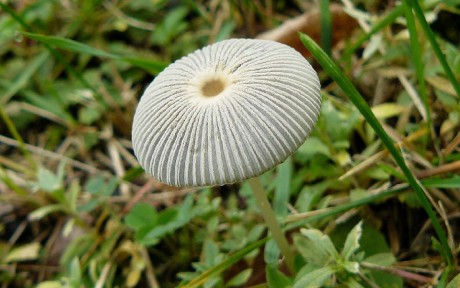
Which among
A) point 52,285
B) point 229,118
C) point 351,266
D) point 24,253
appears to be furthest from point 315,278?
point 24,253

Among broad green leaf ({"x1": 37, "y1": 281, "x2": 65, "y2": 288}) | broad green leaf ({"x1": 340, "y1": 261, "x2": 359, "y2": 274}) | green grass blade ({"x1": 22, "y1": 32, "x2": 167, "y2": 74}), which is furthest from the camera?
broad green leaf ({"x1": 37, "y1": 281, "x2": 65, "y2": 288})

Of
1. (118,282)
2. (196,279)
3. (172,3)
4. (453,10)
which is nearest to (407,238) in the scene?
(196,279)

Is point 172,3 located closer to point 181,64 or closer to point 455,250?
point 181,64

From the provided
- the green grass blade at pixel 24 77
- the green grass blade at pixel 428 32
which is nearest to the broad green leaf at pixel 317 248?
the green grass blade at pixel 428 32

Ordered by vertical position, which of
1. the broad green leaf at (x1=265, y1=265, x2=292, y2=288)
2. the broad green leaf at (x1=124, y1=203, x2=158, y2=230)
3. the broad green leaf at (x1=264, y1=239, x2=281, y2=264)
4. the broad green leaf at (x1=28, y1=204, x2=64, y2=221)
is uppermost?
the broad green leaf at (x1=28, y1=204, x2=64, y2=221)

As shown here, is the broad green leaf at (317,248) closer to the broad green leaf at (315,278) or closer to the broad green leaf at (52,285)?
the broad green leaf at (315,278)

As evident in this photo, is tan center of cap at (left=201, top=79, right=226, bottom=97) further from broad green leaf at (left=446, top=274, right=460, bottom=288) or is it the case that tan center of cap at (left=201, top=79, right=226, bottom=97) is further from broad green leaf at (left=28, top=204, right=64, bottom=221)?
broad green leaf at (left=28, top=204, right=64, bottom=221)

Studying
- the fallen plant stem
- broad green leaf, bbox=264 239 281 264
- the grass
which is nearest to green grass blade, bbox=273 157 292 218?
the grass
